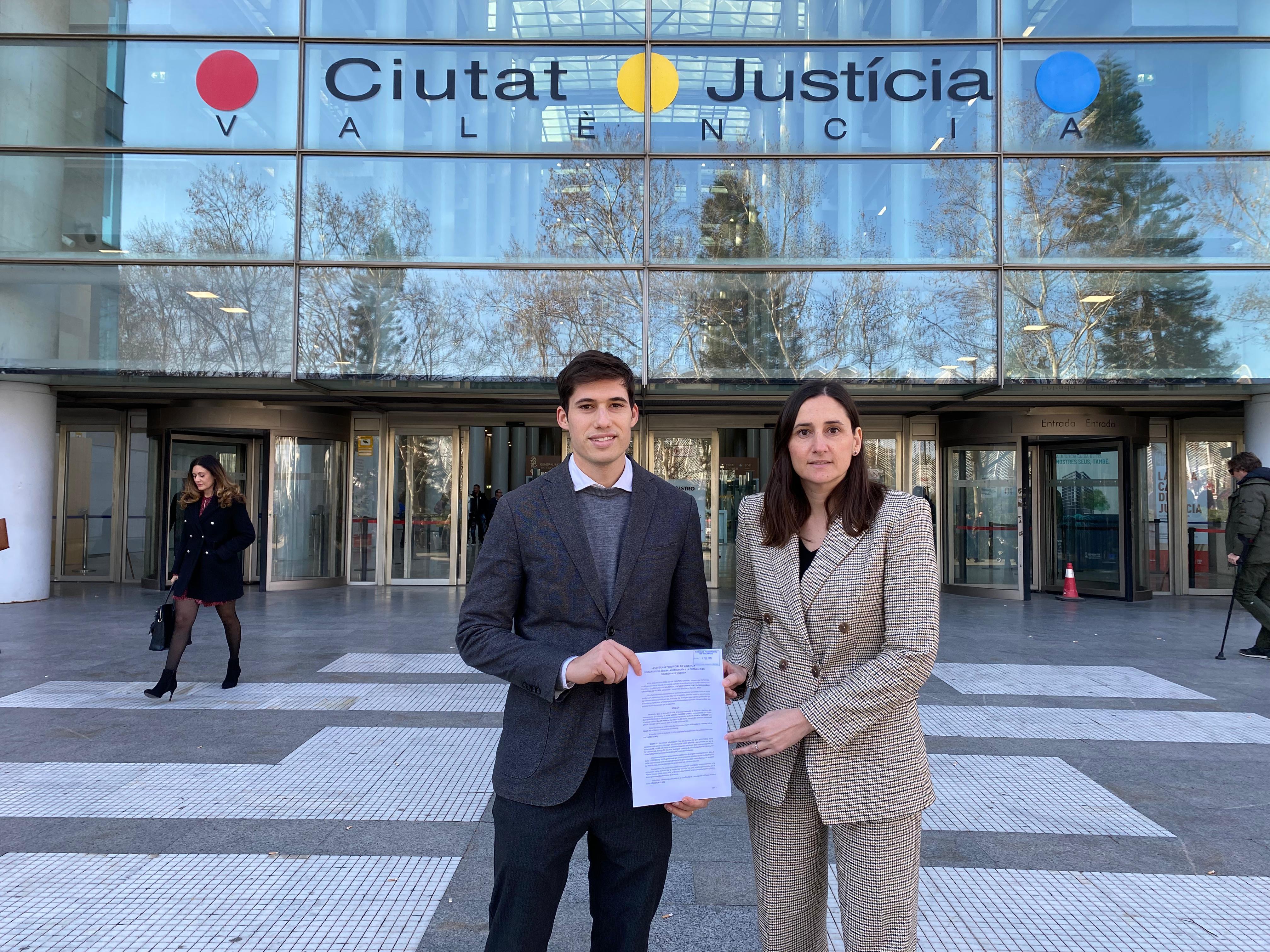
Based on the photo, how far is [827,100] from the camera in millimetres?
12094

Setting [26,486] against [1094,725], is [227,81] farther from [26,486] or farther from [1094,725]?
[1094,725]

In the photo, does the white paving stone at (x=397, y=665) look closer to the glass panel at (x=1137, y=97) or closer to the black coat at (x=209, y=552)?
the black coat at (x=209, y=552)

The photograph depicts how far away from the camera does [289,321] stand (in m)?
11.7

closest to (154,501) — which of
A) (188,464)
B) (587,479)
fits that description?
(188,464)

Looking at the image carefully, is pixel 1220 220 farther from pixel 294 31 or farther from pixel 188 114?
pixel 188 114

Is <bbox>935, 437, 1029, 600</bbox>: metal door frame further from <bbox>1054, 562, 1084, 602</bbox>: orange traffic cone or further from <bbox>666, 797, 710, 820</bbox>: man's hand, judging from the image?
<bbox>666, 797, 710, 820</bbox>: man's hand

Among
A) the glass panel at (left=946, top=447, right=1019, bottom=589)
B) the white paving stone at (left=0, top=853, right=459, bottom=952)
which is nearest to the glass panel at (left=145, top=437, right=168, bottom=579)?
the white paving stone at (left=0, top=853, right=459, bottom=952)

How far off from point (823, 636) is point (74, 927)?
9.72ft

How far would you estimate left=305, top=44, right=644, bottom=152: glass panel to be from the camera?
12047mm

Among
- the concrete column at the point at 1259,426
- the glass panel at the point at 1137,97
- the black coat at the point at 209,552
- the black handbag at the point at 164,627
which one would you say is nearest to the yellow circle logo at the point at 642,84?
the glass panel at the point at 1137,97

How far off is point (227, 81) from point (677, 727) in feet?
44.1

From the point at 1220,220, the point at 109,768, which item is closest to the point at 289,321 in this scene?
the point at 109,768

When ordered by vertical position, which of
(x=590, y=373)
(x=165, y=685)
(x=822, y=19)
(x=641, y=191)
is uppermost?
(x=822, y=19)

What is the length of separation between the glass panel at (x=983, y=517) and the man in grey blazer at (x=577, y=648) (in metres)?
13.3
